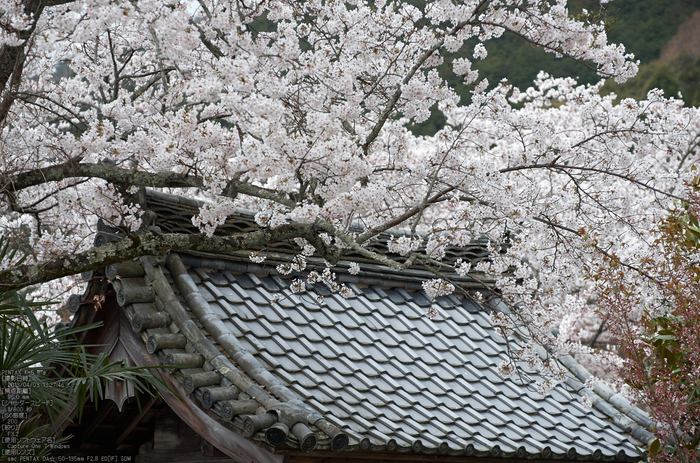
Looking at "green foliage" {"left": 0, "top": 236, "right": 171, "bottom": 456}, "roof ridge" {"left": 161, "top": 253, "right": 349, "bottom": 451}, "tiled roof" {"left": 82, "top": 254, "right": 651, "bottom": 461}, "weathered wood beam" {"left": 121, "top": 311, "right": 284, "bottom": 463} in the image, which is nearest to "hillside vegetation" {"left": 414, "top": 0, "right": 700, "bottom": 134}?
"tiled roof" {"left": 82, "top": 254, "right": 651, "bottom": 461}

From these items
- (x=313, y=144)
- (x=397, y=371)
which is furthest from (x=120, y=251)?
(x=397, y=371)

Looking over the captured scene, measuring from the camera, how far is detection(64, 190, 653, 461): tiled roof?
3.56 meters

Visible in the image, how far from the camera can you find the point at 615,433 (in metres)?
5.08

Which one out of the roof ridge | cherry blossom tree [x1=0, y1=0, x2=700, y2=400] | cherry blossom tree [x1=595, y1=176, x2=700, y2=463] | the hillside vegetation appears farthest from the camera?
→ the hillside vegetation

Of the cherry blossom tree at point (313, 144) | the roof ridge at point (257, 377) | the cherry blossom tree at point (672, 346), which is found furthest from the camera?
the cherry blossom tree at point (672, 346)

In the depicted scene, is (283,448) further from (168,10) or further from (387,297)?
(168,10)

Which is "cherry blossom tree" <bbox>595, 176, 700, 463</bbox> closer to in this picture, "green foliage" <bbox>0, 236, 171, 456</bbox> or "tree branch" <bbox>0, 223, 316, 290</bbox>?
"tree branch" <bbox>0, 223, 316, 290</bbox>

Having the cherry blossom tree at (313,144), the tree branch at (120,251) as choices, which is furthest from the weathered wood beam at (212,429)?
the cherry blossom tree at (313,144)

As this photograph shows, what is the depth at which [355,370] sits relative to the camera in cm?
438

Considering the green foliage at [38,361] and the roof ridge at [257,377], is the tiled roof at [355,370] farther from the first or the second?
the green foliage at [38,361]

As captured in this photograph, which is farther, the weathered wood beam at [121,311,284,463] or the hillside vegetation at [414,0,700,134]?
the hillside vegetation at [414,0,700,134]

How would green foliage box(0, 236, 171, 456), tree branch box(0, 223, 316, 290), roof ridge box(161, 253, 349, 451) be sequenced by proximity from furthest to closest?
tree branch box(0, 223, 316, 290) → green foliage box(0, 236, 171, 456) → roof ridge box(161, 253, 349, 451)

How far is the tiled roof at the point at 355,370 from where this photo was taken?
356 centimetres

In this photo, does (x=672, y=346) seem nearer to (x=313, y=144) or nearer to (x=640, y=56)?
(x=313, y=144)
